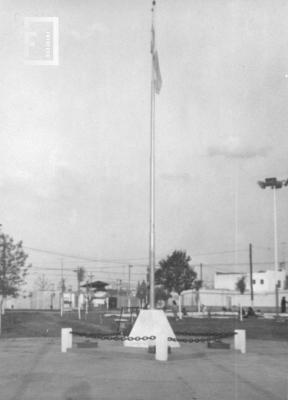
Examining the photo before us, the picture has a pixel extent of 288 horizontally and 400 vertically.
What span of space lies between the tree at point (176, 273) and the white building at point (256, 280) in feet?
189

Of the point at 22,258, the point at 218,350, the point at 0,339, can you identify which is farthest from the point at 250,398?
the point at 22,258

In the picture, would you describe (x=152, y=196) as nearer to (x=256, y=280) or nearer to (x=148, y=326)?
(x=148, y=326)

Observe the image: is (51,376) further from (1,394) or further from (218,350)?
(218,350)

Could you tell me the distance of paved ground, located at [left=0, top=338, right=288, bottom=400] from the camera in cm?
874

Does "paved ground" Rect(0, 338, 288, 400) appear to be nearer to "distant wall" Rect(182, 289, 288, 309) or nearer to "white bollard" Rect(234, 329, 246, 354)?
"white bollard" Rect(234, 329, 246, 354)

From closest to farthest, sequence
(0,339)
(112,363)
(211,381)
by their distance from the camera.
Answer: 1. (211,381)
2. (112,363)
3. (0,339)

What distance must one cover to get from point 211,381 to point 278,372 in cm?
207

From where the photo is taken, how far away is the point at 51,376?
33.9 ft

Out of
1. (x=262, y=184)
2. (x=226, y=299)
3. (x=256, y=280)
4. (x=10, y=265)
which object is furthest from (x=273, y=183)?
(x=256, y=280)

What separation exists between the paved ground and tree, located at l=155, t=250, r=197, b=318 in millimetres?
34654

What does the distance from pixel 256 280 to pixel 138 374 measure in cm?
10464

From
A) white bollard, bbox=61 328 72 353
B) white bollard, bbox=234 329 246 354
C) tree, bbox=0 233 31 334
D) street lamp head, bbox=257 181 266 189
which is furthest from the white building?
white bollard, bbox=61 328 72 353

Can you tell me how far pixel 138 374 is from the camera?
10750 mm

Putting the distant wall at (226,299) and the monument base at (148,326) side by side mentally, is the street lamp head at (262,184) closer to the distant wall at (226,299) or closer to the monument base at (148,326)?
the monument base at (148,326)
